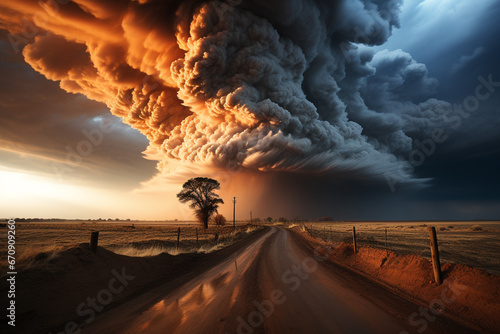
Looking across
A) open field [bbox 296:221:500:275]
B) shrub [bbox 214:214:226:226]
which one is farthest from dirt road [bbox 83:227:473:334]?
shrub [bbox 214:214:226:226]

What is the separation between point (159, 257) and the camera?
9.59 m

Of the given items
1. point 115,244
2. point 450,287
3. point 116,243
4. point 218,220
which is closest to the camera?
point 450,287

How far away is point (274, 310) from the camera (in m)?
4.34

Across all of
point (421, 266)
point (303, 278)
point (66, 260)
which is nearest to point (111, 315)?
point (66, 260)

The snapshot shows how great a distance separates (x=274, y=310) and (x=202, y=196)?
42.5m

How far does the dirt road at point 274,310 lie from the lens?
3.67m

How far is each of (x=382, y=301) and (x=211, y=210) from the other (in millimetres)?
41842

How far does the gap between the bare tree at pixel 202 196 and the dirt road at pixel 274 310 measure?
127 feet

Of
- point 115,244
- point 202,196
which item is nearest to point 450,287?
point 115,244

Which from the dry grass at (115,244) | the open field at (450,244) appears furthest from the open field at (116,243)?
the open field at (450,244)

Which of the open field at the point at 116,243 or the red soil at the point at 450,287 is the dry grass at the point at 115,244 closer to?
the open field at the point at 116,243

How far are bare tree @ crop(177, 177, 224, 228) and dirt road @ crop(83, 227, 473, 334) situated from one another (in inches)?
1525

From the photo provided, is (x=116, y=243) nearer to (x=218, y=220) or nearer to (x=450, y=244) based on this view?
(x=450, y=244)

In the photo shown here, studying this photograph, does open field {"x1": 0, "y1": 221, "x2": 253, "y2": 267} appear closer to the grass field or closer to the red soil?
the grass field
